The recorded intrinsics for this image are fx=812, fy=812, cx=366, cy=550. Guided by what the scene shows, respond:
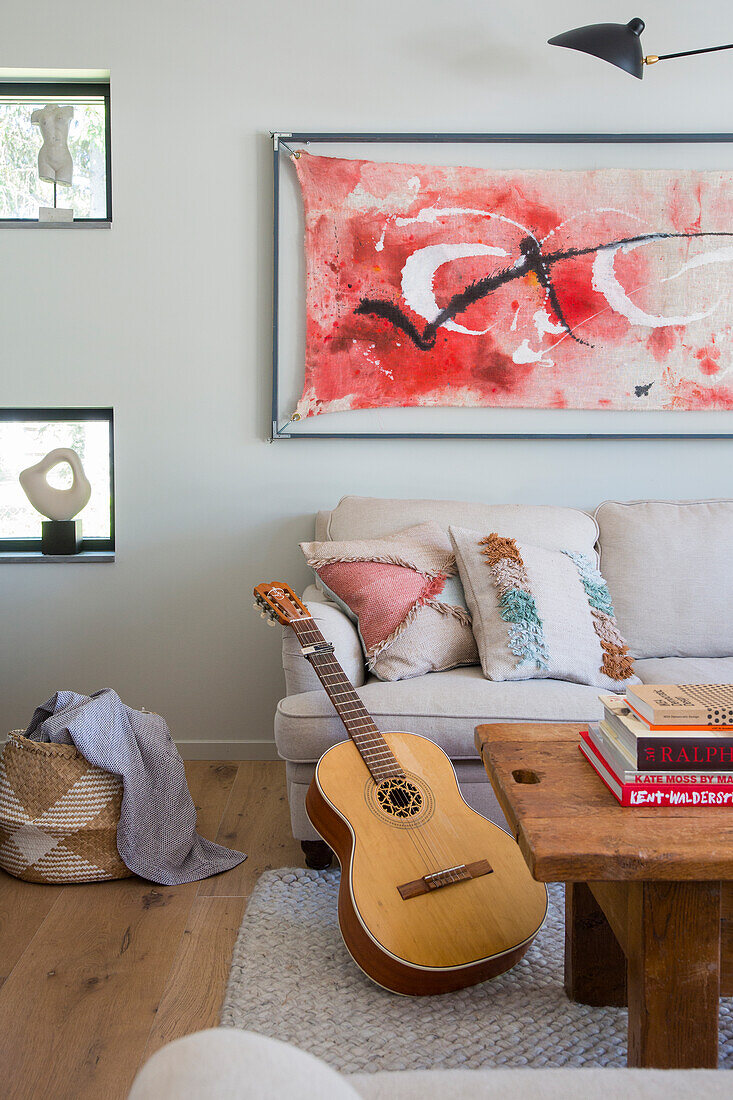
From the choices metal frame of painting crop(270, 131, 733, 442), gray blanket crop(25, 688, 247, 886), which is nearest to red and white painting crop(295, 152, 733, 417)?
metal frame of painting crop(270, 131, 733, 442)

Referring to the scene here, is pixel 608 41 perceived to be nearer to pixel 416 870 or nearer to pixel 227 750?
pixel 416 870

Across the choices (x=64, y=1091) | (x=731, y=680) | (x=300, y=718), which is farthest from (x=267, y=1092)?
(x=731, y=680)

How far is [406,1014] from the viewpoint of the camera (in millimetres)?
1405

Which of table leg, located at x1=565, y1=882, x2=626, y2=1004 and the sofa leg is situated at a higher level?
table leg, located at x1=565, y1=882, x2=626, y2=1004

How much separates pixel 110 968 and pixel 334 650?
0.81 metres

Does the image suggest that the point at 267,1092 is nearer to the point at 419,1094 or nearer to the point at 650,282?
the point at 419,1094

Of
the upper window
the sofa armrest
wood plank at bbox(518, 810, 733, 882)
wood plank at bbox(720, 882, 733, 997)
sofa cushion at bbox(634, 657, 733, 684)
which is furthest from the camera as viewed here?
the upper window

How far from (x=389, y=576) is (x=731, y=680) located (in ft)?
2.95

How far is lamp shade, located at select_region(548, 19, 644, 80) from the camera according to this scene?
2.22 m

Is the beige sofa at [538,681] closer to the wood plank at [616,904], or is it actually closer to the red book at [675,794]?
the wood plank at [616,904]

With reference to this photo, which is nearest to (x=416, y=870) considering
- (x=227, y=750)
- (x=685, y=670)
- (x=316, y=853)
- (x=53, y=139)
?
(x=316, y=853)

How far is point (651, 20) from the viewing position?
8.45 feet

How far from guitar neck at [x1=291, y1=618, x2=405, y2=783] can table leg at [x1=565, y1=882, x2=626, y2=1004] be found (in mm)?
431

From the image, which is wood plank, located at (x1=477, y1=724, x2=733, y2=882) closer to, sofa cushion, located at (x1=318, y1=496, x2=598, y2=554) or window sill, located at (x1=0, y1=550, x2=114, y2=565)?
sofa cushion, located at (x1=318, y1=496, x2=598, y2=554)
